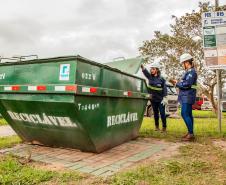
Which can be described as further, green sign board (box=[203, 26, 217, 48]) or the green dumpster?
green sign board (box=[203, 26, 217, 48])

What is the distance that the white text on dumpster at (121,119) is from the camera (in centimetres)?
553

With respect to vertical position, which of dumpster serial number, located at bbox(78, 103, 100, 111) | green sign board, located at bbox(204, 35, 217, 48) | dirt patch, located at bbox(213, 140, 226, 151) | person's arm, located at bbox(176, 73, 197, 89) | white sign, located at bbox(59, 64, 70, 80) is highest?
green sign board, located at bbox(204, 35, 217, 48)

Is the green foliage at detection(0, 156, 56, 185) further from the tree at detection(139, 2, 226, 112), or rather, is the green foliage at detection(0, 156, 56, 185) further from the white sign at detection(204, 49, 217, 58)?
the tree at detection(139, 2, 226, 112)

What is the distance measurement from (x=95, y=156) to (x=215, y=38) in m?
4.66

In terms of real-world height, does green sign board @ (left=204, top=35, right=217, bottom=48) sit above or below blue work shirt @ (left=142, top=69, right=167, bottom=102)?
above

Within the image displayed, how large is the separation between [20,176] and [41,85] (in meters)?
1.50

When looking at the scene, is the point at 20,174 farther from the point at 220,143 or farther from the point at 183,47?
the point at 183,47

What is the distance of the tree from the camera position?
21.0 metres

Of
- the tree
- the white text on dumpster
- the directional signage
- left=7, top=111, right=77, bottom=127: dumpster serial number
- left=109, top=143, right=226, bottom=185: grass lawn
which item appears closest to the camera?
left=109, top=143, right=226, bottom=185: grass lawn

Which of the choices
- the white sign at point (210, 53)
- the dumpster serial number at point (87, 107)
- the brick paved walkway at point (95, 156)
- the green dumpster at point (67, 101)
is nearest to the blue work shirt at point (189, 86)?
the brick paved walkway at point (95, 156)

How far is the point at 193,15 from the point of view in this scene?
21.2m

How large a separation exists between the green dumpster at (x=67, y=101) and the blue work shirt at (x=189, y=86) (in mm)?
1249

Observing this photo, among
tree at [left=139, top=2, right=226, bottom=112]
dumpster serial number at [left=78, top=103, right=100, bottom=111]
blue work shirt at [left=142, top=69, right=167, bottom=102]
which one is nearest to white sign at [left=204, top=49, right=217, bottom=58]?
blue work shirt at [left=142, top=69, right=167, bottom=102]

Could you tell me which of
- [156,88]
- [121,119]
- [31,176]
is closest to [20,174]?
[31,176]
